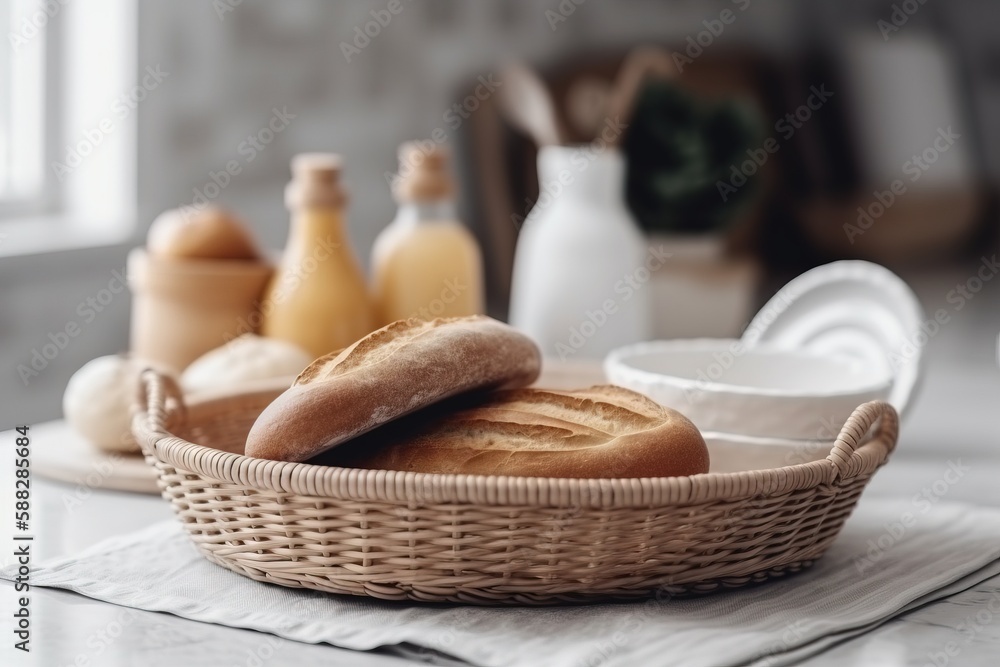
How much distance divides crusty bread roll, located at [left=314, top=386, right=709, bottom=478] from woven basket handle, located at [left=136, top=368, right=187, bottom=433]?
17 cm

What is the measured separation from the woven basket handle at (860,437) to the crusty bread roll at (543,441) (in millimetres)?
86

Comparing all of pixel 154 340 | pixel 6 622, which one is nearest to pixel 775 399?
pixel 6 622

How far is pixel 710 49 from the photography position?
2.29 meters

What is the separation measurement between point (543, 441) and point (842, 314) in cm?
64

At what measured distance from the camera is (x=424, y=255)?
4.02ft

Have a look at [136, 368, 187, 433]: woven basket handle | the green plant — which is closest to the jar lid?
[136, 368, 187, 433]: woven basket handle

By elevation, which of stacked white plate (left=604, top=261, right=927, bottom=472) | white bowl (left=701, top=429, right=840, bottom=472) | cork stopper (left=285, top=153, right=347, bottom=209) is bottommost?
white bowl (left=701, top=429, right=840, bottom=472)

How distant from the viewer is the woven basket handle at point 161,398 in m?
0.83

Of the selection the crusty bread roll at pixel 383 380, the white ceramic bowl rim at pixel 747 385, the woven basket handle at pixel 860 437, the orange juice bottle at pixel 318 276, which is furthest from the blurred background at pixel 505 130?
the woven basket handle at pixel 860 437

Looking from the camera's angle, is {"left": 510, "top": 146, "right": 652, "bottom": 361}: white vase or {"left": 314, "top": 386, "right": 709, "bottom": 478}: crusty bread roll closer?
{"left": 314, "top": 386, "right": 709, "bottom": 478}: crusty bread roll

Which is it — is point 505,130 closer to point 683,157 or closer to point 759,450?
point 683,157

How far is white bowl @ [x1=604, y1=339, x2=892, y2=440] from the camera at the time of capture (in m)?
0.84

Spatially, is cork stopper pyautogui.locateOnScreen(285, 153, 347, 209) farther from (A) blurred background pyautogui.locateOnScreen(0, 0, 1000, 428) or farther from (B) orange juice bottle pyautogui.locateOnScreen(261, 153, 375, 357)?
(A) blurred background pyautogui.locateOnScreen(0, 0, 1000, 428)

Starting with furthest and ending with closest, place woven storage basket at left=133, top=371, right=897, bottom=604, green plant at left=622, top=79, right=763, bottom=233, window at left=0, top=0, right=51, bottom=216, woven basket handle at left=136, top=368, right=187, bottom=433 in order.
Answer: green plant at left=622, top=79, right=763, bottom=233, window at left=0, top=0, right=51, bottom=216, woven basket handle at left=136, top=368, right=187, bottom=433, woven storage basket at left=133, top=371, right=897, bottom=604
